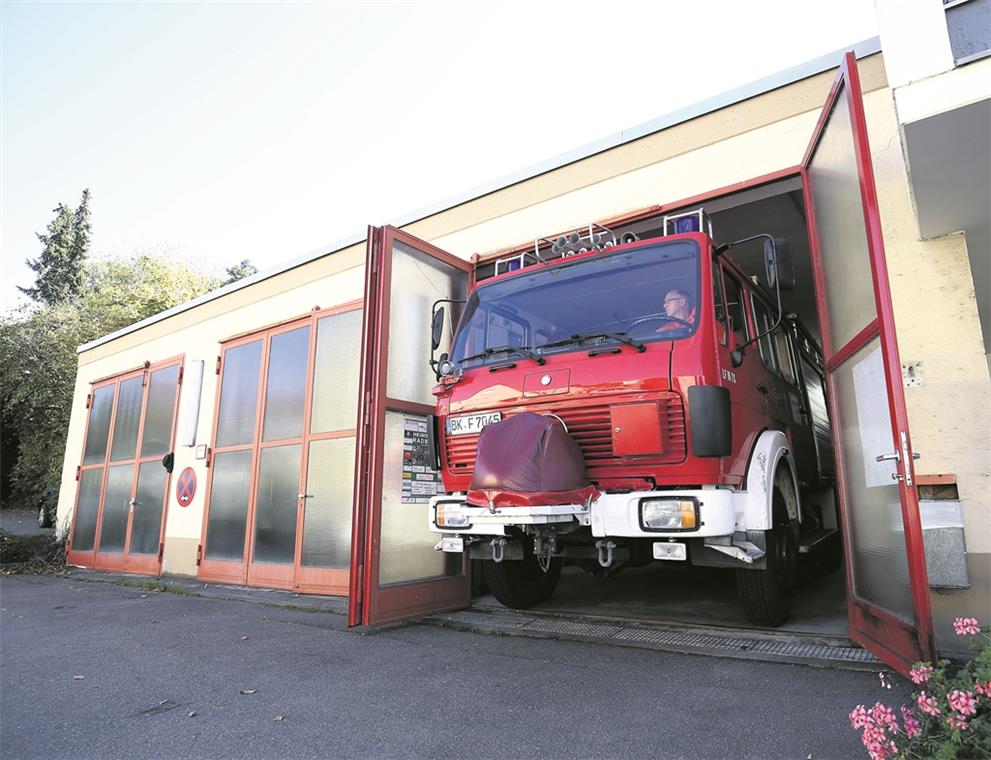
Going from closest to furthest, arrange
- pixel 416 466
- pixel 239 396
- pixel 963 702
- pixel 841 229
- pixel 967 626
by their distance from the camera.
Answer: pixel 963 702
pixel 967 626
pixel 841 229
pixel 416 466
pixel 239 396

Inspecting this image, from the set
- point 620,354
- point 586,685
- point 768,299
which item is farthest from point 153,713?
point 768,299

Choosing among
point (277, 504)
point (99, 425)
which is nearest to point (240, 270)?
point (99, 425)

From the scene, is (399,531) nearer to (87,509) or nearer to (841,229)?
(841,229)

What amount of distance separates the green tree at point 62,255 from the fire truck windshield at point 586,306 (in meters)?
41.2

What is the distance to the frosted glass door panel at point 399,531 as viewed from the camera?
498cm

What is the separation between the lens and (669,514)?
331 cm

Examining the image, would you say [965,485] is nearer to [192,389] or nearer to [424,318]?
[424,318]

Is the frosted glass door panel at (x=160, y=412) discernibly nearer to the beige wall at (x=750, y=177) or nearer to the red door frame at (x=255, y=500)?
the beige wall at (x=750, y=177)

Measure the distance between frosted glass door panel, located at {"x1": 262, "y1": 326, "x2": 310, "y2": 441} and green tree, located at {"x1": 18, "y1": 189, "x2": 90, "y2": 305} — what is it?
120 ft

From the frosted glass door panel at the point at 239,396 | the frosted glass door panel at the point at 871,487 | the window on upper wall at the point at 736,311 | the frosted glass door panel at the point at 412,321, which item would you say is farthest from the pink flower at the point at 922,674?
the frosted glass door panel at the point at 239,396

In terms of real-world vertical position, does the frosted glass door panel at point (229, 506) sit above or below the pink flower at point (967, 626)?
above

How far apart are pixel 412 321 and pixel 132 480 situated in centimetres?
759

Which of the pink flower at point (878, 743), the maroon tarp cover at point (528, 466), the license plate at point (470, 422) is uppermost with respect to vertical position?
the license plate at point (470, 422)

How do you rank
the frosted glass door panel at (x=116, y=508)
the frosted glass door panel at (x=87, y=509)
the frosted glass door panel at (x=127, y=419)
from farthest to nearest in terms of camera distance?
the frosted glass door panel at (x=87, y=509) → the frosted glass door panel at (x=127, y=419) → the frosted glass door panel at (x=116, y=508)
